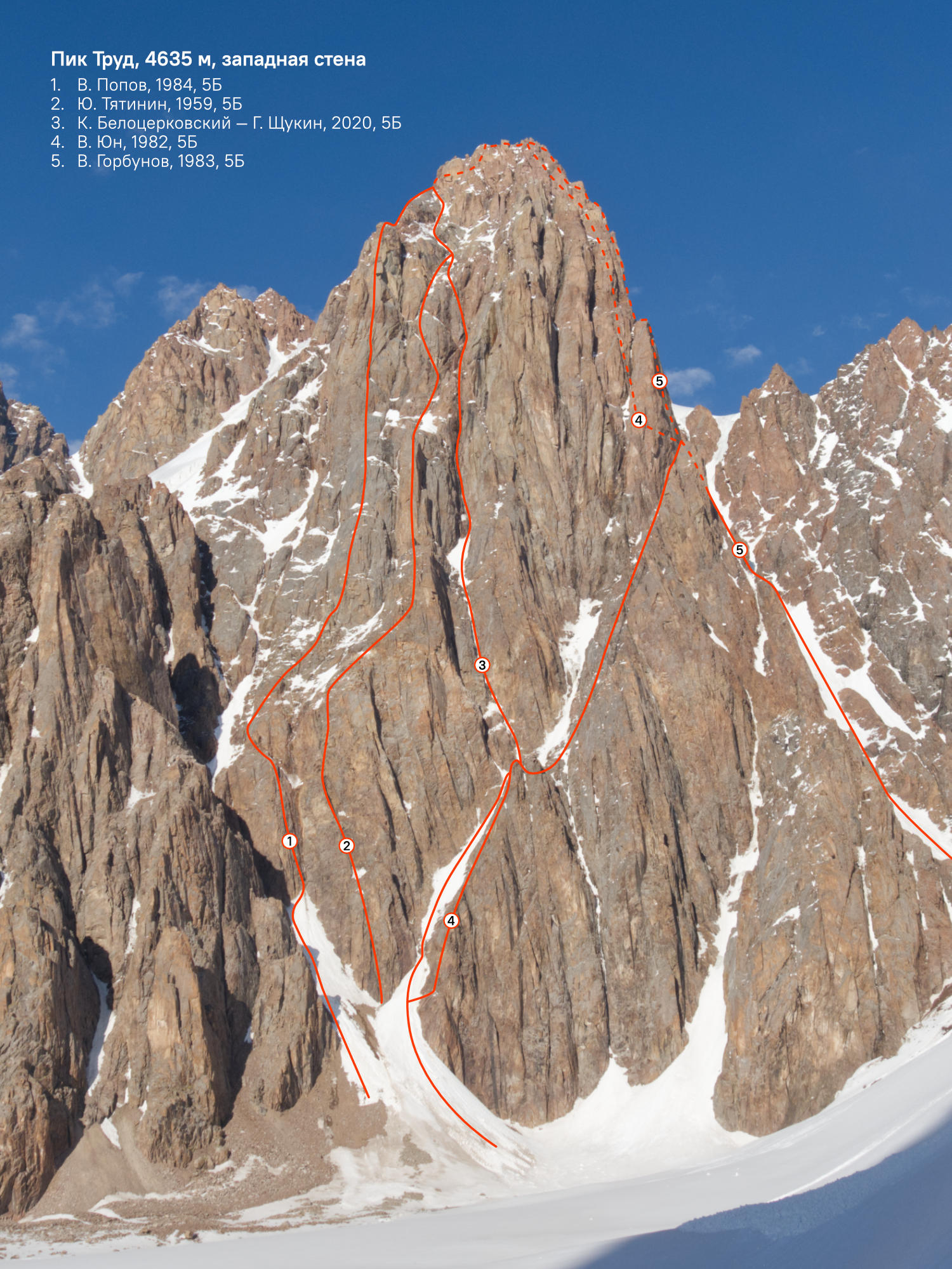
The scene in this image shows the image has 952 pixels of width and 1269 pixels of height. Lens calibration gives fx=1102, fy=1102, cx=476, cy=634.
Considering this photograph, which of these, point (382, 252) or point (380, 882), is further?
point (382, 252)

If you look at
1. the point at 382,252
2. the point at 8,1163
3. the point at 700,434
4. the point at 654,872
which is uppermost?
the point at 382,252

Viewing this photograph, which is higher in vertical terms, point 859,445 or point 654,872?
point 859,445

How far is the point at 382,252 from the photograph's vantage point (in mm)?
116375

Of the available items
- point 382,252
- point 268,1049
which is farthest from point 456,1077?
point 382,252

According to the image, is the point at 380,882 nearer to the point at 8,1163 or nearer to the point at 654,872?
the point at 654,872

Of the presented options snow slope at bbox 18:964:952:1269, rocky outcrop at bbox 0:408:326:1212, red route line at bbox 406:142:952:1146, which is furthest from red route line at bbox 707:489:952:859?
rocky outcrop at bbox 0:408:326:1212

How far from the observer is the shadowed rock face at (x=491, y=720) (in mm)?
72188

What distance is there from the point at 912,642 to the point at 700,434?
129 ft

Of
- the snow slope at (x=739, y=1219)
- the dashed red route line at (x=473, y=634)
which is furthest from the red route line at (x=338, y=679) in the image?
the snow slope at (x=739, y=1219)

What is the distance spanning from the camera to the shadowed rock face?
7219 centimetres

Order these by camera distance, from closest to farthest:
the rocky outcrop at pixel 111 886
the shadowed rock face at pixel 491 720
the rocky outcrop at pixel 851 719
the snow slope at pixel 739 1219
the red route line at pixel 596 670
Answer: the snow slope at pixel 739 1219 → the rocky outcrop at pixel 111 886 → the rocky outcrop at pixel 851 719 → the shadowed rock face at pixel 491 720 → the red route line at pixel 596 670

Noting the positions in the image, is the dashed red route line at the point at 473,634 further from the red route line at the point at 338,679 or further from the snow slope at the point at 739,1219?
the snow slope at the point at 739,1219

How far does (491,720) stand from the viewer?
9200 cm

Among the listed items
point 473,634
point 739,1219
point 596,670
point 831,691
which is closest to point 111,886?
point 473,634
